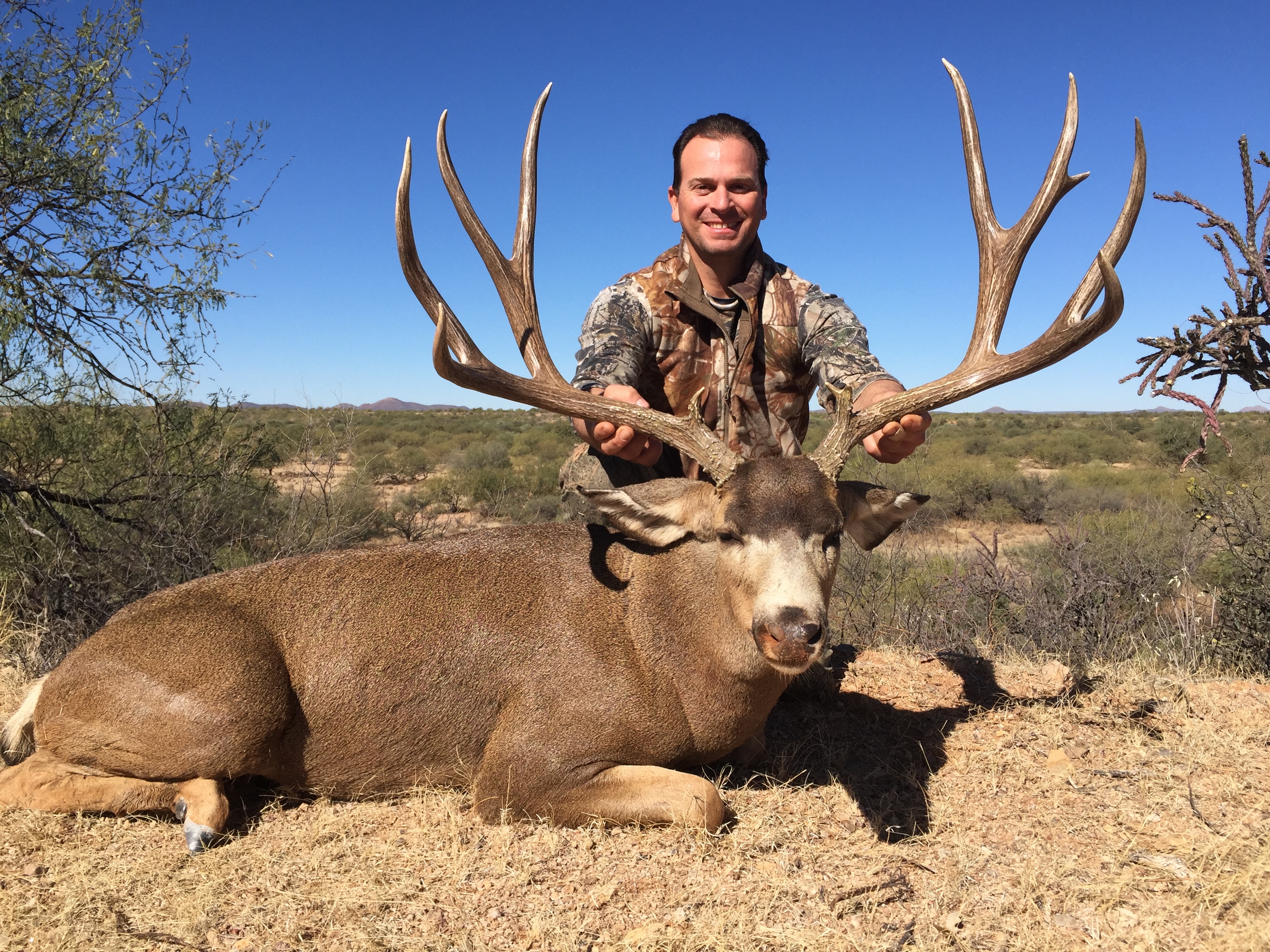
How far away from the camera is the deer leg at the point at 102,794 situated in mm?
4082

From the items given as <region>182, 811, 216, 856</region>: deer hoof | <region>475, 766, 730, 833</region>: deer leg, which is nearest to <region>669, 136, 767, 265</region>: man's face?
<region>475, 766, 730, 833</region>: deer leg

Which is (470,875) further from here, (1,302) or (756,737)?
(1,302)

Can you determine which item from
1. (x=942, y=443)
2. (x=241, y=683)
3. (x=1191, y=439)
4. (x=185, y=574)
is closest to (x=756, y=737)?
(x=241, y=683)

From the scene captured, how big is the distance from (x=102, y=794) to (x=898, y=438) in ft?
14.5

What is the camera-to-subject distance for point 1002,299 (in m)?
4.79

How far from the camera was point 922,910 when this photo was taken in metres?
3.37

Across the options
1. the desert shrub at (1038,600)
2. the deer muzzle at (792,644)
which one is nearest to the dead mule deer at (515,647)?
the deer muzzle at (792,644)

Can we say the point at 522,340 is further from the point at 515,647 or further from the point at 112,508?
the point at 112,508

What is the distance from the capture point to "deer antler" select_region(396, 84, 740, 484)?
167 inches

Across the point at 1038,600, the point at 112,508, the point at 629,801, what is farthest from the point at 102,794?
the point at 1038,600

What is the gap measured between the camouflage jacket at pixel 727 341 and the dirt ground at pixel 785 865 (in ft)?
7.82

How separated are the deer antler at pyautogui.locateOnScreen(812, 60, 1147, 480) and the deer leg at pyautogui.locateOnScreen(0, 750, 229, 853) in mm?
3384

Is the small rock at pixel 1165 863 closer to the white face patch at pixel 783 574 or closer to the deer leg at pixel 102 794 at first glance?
the white face patch at pixel 783 574

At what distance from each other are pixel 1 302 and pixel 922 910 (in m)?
7.79
